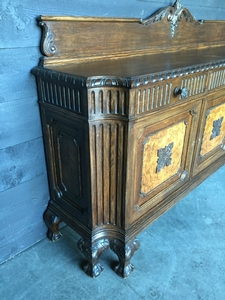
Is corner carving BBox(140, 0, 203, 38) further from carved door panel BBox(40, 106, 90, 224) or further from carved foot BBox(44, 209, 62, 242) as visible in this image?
carved foot BBox(44, 209, 62, 242)

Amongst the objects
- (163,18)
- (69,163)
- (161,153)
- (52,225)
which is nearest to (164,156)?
(161,153)

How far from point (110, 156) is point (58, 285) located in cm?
60

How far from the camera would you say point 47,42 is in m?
0.97

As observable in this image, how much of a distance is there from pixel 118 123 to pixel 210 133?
0.70 m

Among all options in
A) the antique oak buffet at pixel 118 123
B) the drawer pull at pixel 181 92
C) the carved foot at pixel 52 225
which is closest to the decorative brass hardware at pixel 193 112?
the antique oak buffet at pixel 118 123

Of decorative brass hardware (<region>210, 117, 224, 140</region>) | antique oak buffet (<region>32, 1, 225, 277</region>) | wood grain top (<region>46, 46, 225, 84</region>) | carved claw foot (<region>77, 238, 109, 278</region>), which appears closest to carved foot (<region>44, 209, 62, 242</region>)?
antique oak buffet (<region>32, 1, 225, 277</region>)

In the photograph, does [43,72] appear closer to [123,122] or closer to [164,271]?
[123,122]

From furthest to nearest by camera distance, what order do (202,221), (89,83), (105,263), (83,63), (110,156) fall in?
(202,221), (105,263), (83,63), (110,156), (89,83)

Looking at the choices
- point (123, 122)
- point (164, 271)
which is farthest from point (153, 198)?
point (123, 122)

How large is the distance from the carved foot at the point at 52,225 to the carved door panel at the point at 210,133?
725 mm

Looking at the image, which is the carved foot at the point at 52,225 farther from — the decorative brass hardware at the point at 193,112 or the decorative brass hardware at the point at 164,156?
the decorative brass hardware at the point at 193,112

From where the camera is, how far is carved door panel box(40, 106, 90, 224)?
93 cm

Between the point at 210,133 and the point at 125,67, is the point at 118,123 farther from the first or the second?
the point at 210,133

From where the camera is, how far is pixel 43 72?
3.02ft
